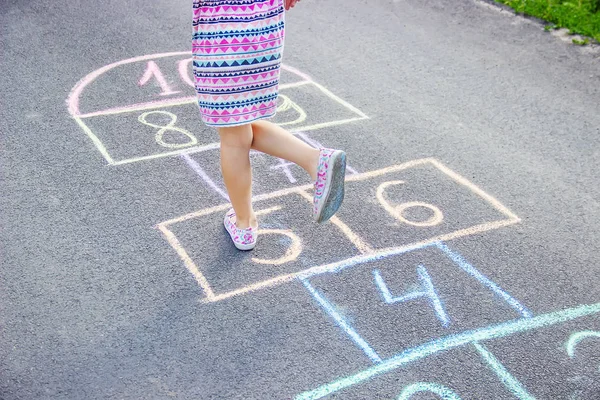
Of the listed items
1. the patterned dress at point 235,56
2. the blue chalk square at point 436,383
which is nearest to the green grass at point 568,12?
the patterned dress at point 235,56

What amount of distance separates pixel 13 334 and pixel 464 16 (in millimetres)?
5279

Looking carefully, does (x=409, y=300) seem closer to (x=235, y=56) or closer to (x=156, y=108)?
(x=235, y=56)

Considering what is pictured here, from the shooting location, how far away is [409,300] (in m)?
3.20

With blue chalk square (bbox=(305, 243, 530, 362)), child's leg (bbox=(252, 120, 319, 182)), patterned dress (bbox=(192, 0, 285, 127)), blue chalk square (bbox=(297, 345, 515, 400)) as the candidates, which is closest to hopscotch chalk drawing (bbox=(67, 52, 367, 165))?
child's leg (bbox=(252, 120, 319, 182))

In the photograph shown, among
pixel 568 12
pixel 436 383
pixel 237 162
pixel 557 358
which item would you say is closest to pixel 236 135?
pixel 237 162

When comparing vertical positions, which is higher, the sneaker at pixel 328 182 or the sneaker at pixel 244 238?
the sneaker at pixel 328 182

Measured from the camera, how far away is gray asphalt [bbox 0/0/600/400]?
2.80m

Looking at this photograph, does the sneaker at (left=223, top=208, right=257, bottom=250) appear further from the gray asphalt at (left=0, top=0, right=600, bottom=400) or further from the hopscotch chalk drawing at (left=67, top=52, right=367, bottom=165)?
the hopscotch chalk drawing at (left=67, top=52, right=367, bottom=165)

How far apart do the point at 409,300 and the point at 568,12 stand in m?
4.61

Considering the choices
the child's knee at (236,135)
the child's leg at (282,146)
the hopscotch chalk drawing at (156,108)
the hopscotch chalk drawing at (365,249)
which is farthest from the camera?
the hopscotch chalk drawing at (156,108)

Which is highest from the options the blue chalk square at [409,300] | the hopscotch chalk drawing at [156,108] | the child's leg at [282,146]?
the child's leg at [282,146]

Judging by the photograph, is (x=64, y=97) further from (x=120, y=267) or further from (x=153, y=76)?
(x=120, y=267)

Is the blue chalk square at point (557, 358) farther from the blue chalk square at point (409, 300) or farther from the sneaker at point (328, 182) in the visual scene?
the sneaker at point (328, 182)

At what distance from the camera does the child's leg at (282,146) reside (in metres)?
3.40
